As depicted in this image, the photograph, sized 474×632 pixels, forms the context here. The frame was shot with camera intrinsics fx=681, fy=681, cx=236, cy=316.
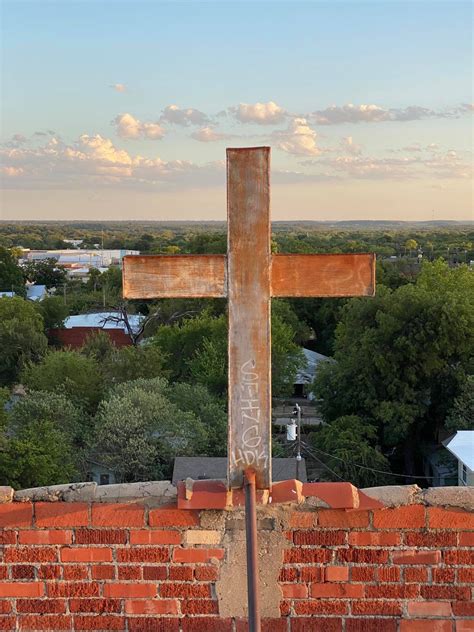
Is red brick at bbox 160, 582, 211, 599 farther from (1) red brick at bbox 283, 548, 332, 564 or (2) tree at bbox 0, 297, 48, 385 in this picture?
(2) tree at bbox 0, 297, 48, 385

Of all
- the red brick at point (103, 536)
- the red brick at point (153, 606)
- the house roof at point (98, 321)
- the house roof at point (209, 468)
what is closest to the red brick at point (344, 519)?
the red brick at point (153, 606)

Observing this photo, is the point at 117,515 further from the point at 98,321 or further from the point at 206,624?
the point at 98,321

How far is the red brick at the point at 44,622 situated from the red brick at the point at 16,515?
1.29ft

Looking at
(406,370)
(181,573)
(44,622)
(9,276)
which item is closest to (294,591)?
(181,573)

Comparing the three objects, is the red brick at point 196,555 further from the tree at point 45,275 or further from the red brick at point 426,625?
the tree at point 45,275

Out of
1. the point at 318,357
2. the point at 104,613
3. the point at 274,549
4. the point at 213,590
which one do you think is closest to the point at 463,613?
the point at 274,549

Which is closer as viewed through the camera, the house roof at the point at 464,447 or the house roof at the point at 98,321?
the house roof at the point at 464,447

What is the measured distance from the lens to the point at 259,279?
2.72 meters

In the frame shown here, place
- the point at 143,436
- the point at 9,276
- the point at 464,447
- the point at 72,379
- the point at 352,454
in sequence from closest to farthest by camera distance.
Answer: the point at 464,447, the point at 143,436, the point at 352,454, the point at 72,379, the point at 9,276

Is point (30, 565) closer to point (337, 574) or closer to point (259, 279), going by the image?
point (337, 574)

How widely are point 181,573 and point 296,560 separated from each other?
19.0 inches

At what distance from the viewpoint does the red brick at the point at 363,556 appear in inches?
112

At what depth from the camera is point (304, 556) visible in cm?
284

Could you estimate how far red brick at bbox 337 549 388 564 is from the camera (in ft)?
9.30
